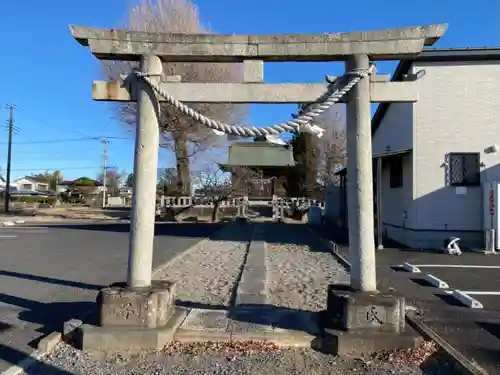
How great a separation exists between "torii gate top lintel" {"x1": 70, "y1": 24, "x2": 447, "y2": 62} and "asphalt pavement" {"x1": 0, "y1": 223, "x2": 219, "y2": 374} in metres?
3.50

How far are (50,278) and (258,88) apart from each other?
6.35 meters

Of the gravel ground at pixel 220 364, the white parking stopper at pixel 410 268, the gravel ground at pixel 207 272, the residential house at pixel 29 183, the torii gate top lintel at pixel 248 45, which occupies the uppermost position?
the residential house at pixel 29 183

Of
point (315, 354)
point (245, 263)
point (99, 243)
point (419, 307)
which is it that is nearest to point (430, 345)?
point (315, 354)

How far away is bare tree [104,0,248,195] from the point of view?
24.8 meters

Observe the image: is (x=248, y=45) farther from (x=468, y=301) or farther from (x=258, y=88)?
(x=468, y=301)

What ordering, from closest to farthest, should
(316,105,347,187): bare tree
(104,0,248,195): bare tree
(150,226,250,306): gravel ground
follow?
(150,226,250,306): gravel ground → (104,0,248,195): bare tree → (316,105,347,187): bare tree

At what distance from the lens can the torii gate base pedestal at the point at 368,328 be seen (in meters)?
4.66

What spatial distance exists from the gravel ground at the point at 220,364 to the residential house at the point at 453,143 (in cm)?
941

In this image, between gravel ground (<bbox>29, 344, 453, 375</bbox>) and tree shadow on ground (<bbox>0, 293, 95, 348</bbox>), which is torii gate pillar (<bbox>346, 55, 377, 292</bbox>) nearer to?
gravel ground (<bbox>29, 344, 453, 375</bbox>)

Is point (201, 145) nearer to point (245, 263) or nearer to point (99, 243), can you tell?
point (99, 243)

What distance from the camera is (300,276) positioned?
9227 millimetres

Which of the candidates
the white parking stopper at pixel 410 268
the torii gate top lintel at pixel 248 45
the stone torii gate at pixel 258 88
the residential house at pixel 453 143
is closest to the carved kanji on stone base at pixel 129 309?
the stone torii gate at pixel 258 88

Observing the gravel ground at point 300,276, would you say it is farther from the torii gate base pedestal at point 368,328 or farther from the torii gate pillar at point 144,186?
the torii gate pillar at point 144,186

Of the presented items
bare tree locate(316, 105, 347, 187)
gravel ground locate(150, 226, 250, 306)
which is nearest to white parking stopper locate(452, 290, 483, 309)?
gravel ground locate(150, 226, 250, 306)
